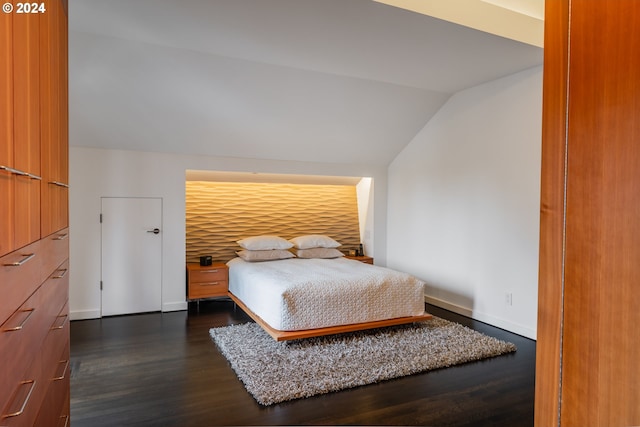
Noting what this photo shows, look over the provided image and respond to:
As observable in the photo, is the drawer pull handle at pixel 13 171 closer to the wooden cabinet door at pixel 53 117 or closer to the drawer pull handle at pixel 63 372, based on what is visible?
the wooden cabinet door at pixel 53 117

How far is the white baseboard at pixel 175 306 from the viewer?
4.75 m

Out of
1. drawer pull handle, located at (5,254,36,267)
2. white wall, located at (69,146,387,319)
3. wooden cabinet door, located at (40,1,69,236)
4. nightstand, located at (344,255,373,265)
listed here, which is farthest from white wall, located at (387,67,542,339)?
drawer pull handle, located at (5,254,36,267)

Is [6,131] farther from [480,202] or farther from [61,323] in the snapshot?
[480,202]

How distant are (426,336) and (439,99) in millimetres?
2722

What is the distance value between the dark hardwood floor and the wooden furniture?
1.17 metres

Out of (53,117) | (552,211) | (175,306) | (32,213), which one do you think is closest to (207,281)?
(175,306)

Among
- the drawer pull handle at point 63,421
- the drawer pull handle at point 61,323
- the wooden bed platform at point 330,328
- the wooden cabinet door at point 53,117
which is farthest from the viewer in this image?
the wooden bed platform at point 330,328

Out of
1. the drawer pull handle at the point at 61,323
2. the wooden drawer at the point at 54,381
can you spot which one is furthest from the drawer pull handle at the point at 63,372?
the drawer pull handle at the point at 61,323

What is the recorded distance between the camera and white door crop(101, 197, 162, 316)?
177 inches

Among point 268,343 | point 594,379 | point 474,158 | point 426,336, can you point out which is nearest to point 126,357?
point 268,343

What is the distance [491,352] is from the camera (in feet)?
11.3

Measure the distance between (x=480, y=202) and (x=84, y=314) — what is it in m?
4.43

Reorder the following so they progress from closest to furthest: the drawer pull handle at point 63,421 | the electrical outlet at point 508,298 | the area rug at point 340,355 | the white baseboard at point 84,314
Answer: the drawer pull handle at point 63,421
the area rug at point 340,355
the electrical outlet at point 508,298
the white baseboard at point 84,314

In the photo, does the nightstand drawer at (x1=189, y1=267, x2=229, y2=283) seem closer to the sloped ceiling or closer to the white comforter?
the white comforter
